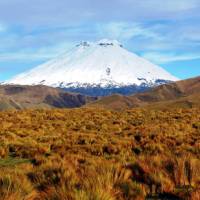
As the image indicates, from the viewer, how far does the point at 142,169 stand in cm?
1183

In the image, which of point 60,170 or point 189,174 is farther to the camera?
point 60,170

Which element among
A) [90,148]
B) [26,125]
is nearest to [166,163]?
[90,148]

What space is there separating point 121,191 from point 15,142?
1377 centimetres

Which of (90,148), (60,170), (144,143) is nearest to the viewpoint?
(60,170)

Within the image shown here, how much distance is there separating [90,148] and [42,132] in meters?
8.18

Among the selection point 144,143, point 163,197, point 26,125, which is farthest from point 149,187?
point 26,125

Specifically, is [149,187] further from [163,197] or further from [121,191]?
[121,191]

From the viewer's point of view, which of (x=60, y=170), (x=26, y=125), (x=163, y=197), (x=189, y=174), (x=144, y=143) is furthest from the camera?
(x=26, y=125)

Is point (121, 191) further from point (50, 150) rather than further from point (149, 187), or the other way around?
point (50, 150)

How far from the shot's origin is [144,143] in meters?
22.2

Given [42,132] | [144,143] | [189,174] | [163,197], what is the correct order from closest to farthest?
[163,197] → [189,174] → [144,143] → [42,132]

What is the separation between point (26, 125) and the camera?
104 ft

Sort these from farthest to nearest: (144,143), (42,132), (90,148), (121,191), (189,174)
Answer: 1. (42,132)
2. (144,143)
3. (90,148)
4. (189,174)
5. (121,191)

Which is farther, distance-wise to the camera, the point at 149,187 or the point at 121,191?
the point at 149,187
